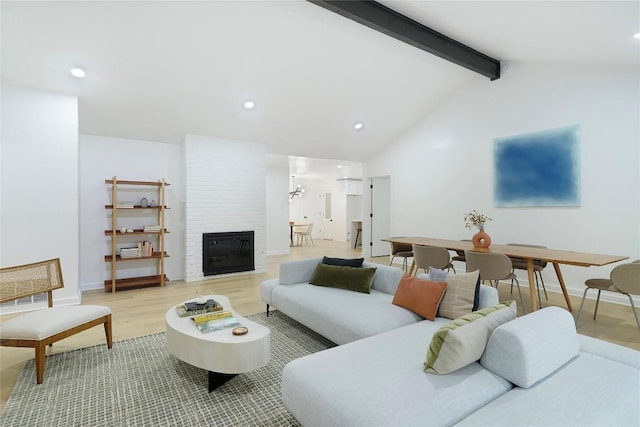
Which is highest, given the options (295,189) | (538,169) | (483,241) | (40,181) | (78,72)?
(78,72)

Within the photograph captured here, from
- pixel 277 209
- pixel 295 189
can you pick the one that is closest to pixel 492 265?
pixel 277 209

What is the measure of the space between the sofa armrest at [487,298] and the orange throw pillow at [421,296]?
11.3 inches

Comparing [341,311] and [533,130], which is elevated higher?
[533,130]

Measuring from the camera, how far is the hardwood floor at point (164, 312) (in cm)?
281

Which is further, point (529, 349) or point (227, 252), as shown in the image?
point (227, 252)

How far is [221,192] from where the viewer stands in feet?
18.7

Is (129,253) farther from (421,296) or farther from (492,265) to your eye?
(492,265)

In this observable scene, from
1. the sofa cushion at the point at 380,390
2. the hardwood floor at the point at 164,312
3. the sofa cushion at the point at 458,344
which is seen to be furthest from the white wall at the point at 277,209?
the sofa cushion at the point at 458,344

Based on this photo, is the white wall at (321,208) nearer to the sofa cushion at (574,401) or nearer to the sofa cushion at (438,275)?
the sofa cushion at (438,275)

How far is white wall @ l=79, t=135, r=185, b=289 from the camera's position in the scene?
4957 mm

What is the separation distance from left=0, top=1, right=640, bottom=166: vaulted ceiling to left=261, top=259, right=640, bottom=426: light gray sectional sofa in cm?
292

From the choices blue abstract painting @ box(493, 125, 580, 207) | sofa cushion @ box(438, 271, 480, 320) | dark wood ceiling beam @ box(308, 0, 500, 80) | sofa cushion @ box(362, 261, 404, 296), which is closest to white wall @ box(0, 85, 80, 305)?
dark wood ceiling beam @ box(308, 0, 500, 80)

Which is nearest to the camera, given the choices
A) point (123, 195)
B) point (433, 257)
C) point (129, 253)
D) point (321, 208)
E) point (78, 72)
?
point (78, 72)

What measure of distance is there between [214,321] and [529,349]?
6.45ft
